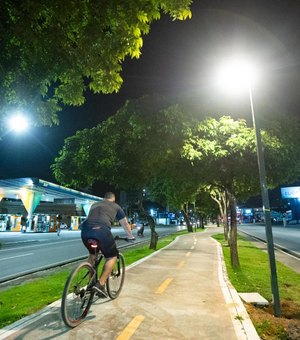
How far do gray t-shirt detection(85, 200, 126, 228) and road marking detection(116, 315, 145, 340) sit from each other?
65.9 inches

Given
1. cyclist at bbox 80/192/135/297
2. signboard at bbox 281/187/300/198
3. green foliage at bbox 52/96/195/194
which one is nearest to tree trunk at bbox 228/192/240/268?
green foliage at bbox 52/96/195/194

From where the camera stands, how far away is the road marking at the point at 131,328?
457 centimetres

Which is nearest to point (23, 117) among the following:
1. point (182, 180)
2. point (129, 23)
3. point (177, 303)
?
point (129, 23)

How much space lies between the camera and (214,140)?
11914 millimetres

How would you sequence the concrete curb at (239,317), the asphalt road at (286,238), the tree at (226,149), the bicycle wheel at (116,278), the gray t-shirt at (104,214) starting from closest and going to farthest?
the concrete curb at (239,317) → the gray t-shirt at (104,214) → the bicycle wheel at (116,278) → the tree at (226,149) → the asphalt road at (286,238)

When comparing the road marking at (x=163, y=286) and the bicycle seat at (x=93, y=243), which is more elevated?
the bicycle seat at (x=93, y=243)

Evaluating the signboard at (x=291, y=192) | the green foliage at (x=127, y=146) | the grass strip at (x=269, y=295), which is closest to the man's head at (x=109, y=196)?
the grass strip at (x=269, y=295)

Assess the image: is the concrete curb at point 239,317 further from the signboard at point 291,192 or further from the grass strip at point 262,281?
the signboard at point 291,192

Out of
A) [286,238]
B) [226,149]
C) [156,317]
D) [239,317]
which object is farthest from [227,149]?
[286,238]

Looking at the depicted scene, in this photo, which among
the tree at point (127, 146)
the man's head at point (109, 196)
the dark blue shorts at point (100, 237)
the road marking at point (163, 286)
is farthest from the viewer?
the tree at point (127, 146)

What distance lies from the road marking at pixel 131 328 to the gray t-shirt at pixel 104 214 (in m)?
1.67

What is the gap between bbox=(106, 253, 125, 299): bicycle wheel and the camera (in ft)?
20.8

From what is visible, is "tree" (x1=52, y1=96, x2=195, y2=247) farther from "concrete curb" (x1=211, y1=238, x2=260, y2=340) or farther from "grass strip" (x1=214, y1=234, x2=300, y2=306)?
"concrete curb" (x1=211, y1=238, x2=260, y2=340)

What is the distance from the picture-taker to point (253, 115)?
7.54m
